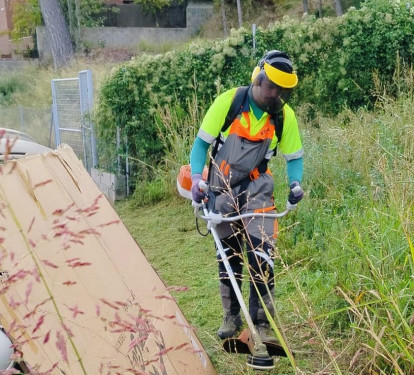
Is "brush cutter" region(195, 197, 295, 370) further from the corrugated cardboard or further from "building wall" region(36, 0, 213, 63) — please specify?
"building wall" region(36, 0, 213, 63)

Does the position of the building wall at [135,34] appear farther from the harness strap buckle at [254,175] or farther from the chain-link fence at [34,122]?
the harness strap buckle at [254,175]

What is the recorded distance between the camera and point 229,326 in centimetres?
427

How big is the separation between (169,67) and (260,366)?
22.5 feet

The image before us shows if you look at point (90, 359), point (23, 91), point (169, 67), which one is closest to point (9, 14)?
point (23, 91)

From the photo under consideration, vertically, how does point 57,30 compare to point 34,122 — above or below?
above

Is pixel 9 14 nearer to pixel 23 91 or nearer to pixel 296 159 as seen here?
pixel 23 91

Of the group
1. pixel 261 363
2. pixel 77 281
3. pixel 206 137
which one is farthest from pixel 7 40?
pixel 77 281

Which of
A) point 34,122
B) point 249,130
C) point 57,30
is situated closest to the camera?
point 249,130

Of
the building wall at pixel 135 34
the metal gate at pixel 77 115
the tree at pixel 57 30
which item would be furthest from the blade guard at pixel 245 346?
the building wall at pixel 135 34

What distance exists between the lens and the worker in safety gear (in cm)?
386

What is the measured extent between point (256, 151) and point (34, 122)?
43.0 ft

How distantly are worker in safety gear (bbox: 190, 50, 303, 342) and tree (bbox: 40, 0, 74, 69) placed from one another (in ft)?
71.6

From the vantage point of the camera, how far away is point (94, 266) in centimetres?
308

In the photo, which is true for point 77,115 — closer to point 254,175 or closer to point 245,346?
point 254,175
